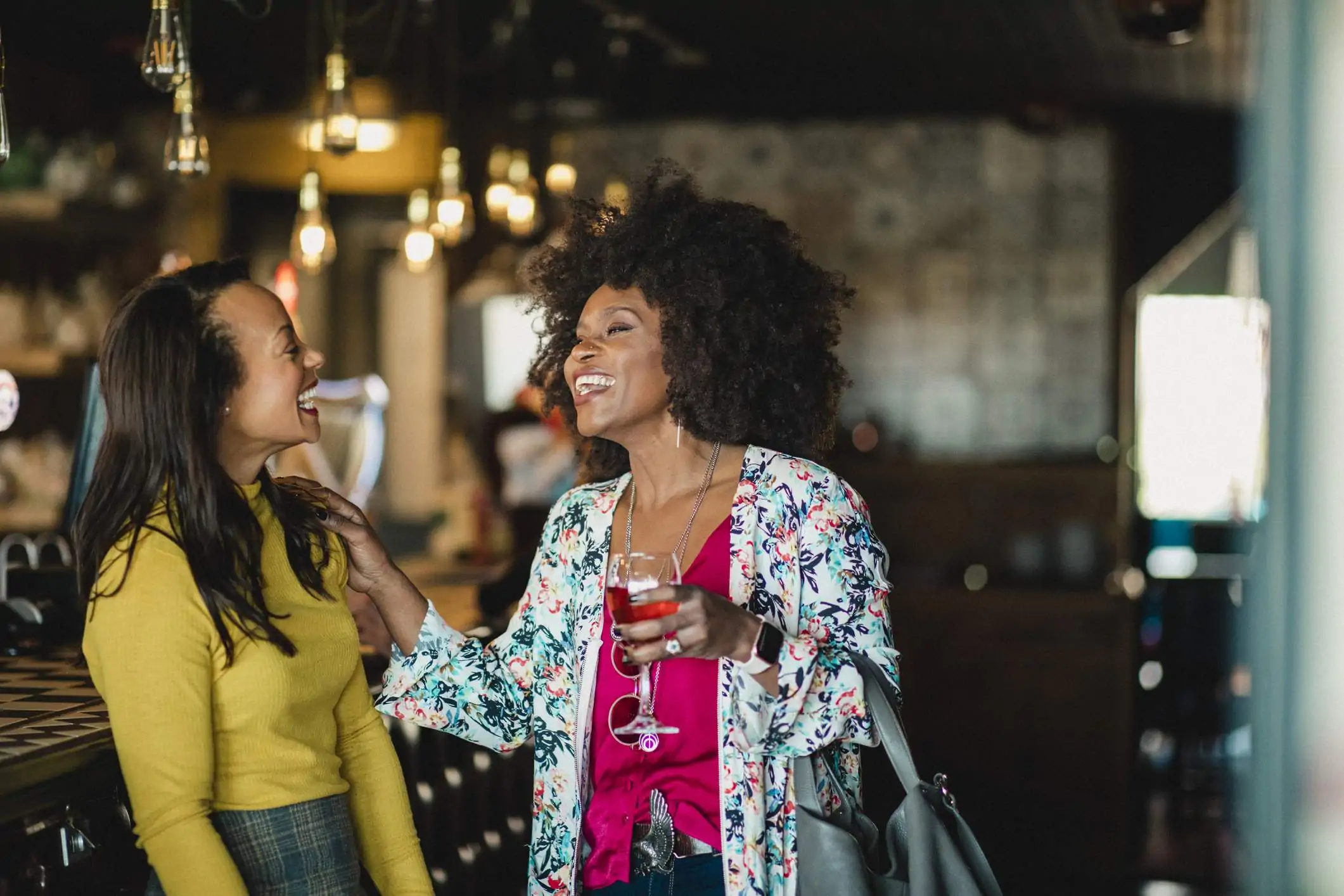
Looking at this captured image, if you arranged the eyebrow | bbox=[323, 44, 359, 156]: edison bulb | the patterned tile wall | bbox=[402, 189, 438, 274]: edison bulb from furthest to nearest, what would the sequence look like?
the patterned tile wall
bbox=[402, 189, 438, 274]: edison bulb
bbox=[323, 44, 359, 156]: edison bulb
the eyebrow

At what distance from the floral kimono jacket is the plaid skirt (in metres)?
0.35

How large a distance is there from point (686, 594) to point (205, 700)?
22.2 inches

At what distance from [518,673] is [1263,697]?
1531mm

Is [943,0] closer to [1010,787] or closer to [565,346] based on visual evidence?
[1010,787]

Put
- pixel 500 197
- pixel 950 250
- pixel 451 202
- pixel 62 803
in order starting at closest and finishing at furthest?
pixel 62 803, pixel 451 202, pixel 500 197, pixel 950 250

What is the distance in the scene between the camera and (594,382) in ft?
7.23

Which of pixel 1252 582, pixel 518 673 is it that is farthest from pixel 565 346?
pixel 1252 582

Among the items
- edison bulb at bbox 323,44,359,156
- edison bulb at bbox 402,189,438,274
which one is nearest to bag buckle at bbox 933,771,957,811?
edison bulb at bbox 323,44,359,156

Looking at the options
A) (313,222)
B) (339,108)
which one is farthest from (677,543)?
(313,222)

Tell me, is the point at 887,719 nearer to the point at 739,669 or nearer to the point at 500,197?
the point at 739,669

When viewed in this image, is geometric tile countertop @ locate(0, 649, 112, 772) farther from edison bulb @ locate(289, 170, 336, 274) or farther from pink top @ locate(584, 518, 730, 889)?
edison bulb @ locate(289, 170, 336, 274)

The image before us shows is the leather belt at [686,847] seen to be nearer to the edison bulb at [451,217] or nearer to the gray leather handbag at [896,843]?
the gray leather handbag at [896,843]

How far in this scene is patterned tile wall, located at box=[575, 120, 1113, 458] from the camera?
8141 millimetres

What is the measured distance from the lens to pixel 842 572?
2.07 meters
